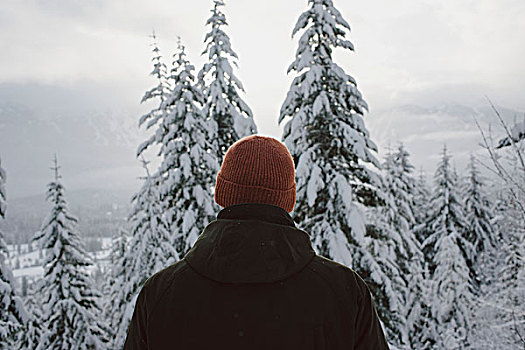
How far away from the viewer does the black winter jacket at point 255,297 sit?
1.88 meters

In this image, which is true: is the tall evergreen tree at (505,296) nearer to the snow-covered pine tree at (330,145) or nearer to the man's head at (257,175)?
the snow-covered pine tree at (330,145)

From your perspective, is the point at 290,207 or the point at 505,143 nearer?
the point at 290,207

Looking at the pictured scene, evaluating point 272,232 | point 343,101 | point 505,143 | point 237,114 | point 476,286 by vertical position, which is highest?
point 237,114

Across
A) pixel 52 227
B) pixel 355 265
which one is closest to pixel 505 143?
pixel 355 265

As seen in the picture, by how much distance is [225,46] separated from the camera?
50.7 feet

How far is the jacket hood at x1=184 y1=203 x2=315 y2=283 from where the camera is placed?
6.28ft

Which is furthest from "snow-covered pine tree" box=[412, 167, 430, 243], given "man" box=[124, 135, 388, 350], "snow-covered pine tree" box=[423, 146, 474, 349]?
"man" box=[124, 135, 388, 350]

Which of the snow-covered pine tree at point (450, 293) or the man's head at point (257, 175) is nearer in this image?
the man's head at point (257, 175)

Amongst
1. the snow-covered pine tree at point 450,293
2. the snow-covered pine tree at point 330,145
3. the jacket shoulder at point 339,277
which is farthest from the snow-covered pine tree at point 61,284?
the snow-covered pine tree at point 450,293

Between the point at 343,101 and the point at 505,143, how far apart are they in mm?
6160

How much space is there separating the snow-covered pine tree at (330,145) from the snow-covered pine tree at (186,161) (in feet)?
13.1

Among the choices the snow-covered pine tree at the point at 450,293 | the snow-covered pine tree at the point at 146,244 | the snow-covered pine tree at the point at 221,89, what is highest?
the snow-covered pine tree at the point at 221,89

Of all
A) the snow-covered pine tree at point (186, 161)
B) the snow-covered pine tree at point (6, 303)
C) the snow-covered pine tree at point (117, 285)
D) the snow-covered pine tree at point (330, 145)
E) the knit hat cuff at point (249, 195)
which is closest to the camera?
the knit hat cuff at point (249, 195)

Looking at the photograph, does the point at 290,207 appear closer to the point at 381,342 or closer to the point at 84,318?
the point at 381,342
